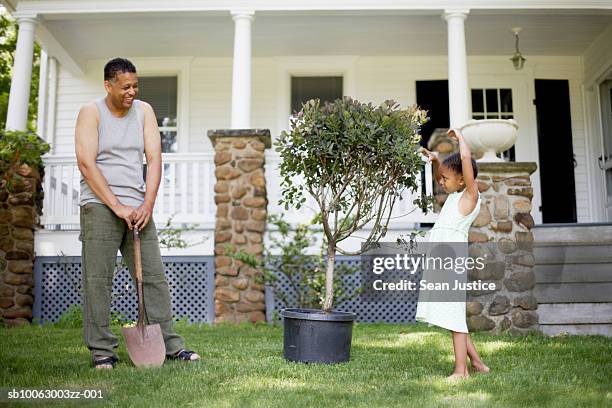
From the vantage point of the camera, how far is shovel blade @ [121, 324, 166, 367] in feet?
9.95

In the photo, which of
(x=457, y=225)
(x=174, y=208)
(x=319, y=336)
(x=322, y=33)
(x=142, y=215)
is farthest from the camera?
(x=322, y=33)

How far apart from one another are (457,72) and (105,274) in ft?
14.9

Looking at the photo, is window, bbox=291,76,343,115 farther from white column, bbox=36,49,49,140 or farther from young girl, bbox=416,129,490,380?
young girl, bbox=416,129,490,380

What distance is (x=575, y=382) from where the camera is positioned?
9.04 ft

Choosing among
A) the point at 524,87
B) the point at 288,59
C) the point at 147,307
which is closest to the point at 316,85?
the point at 288,59

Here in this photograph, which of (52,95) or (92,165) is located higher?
(52,95)

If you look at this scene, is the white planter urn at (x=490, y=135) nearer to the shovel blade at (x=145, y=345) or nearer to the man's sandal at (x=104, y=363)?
the shovel blade at (x=145, y=345)

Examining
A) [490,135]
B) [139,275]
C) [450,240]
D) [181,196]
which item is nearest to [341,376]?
[450,240]

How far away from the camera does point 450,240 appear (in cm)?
301

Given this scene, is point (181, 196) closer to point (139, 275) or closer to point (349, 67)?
point (139, 275)

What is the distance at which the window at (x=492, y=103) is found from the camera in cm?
836

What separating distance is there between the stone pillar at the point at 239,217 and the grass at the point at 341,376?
1394 millimetres

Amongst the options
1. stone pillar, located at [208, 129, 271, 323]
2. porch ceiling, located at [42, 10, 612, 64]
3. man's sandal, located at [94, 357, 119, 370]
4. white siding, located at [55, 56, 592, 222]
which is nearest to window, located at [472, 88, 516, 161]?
white siding, located at [55, 56, 592, 222]

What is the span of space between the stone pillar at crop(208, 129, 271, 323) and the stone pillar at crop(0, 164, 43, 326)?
1.85m
